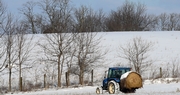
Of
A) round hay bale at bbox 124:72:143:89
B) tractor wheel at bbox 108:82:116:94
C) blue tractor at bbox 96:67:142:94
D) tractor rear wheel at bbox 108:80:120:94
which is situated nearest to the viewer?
round hay bale at bbox 124:72:143:89

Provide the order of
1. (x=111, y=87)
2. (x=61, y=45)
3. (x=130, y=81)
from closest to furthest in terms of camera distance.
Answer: (x=130, y=81) < (x=111, y=87) < (x=61, y=45)

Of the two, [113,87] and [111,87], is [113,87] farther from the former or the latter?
[111,87]

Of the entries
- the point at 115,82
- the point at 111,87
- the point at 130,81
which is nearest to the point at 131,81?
the point at 130,81

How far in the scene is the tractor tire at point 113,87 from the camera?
2252 centimetres

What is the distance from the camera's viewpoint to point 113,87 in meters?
22.9

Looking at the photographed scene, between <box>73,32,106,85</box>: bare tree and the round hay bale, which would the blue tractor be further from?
<box>73,32,106,85</box>: bare tree

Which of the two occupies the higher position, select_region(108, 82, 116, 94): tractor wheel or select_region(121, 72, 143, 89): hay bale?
select_region(121, 72, 143, 89): hay bale

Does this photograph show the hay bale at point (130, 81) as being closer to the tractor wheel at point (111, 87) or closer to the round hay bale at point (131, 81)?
the round hay bale at point (131, 81)

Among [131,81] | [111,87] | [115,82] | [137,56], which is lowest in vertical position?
[111,87]

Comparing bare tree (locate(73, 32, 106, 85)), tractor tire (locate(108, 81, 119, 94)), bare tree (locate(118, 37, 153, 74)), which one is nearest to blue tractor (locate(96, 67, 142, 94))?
tractor tire (locate(108, 81, 119, 94))

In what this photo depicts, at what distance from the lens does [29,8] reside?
7475 cm

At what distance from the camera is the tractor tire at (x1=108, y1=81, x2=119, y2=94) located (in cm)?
2252

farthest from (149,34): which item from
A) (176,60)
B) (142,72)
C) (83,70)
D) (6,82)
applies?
(6,82)

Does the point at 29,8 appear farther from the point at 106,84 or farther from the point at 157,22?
the point at 106,84
